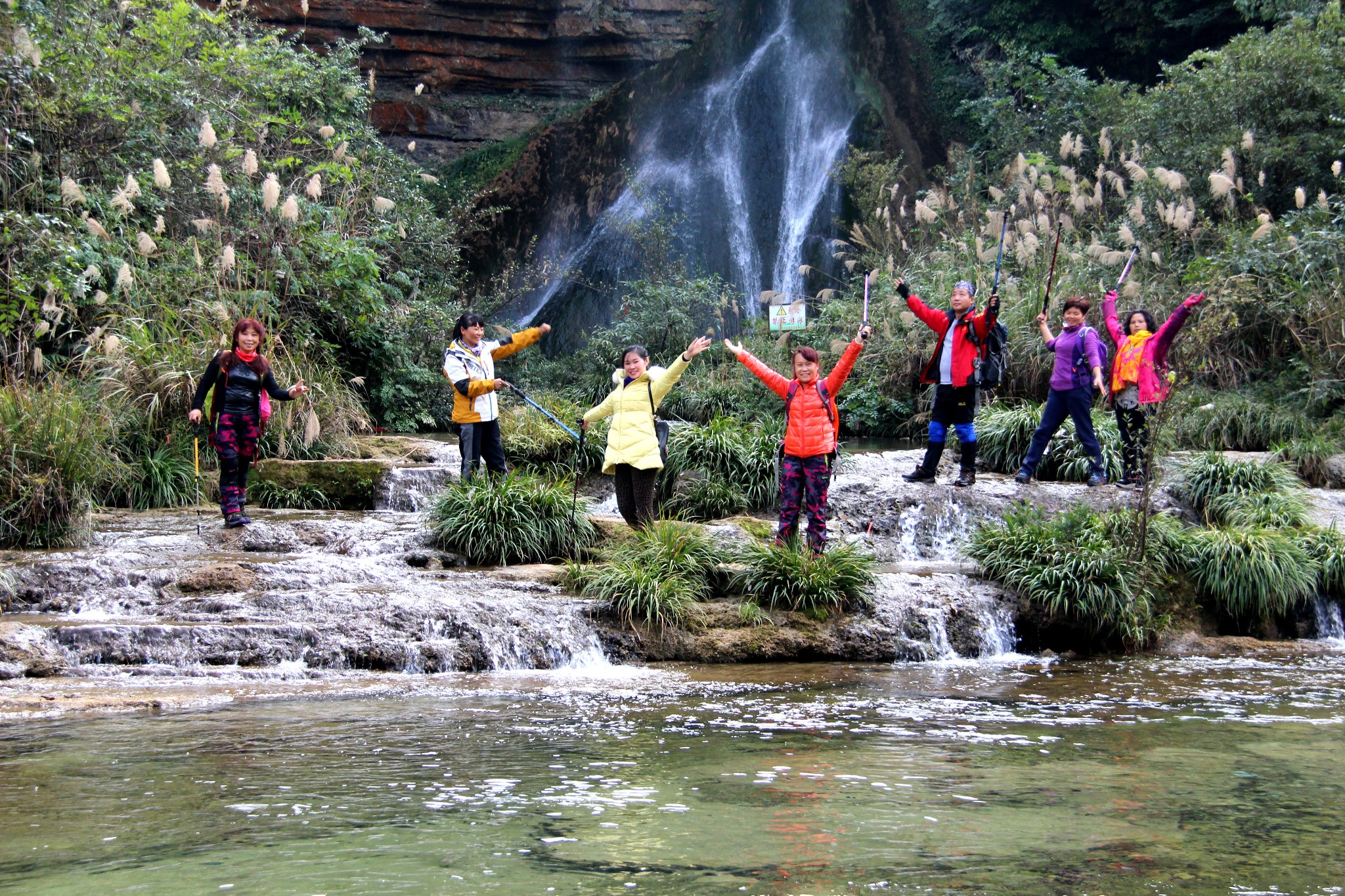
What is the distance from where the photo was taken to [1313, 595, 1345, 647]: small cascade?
8695 millimetres

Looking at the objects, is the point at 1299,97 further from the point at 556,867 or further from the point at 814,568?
the point at 556,867

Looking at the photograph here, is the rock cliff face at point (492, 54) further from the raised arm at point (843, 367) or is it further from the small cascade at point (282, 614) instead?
the raised arm at point (843, 367)

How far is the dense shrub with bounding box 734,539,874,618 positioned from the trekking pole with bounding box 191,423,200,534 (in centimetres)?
474

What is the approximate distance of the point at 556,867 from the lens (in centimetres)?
350

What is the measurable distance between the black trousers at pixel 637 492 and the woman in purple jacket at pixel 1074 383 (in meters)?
3.99

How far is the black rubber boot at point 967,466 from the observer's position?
1016 centimetres

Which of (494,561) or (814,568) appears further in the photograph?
(494,561)

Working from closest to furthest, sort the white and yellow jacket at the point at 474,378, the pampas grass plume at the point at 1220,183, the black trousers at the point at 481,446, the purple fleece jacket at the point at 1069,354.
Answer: the white and yellow jacket at the point at 474,378 → the black trousers at the point at 481,446 → the purple fleece jacket at the point at 1069,354 → the pampas grass plume at the point at 1220,183

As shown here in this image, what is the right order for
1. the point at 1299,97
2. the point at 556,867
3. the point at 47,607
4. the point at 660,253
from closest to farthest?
the point at 556,867, the point at 47,607, the point at 1299,97, the point at 660,253

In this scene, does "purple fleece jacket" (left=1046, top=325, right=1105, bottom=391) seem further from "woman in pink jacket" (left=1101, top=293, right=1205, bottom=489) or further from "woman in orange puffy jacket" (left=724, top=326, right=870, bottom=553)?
"woman in orange puffy jacket" (left=724, top=326, right=870, bottom=553)

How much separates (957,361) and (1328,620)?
3.51m

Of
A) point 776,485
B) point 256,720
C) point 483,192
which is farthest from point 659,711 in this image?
point 483,192

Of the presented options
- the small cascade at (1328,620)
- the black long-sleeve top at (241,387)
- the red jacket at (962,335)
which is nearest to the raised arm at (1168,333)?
the red jacket at (962,335)

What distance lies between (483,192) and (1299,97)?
13601 millimetres
